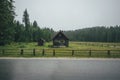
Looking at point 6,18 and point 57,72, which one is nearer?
point 57,72

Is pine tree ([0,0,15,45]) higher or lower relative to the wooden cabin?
higher

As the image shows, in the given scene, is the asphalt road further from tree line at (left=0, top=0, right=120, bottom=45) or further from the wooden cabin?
the wooden cabin

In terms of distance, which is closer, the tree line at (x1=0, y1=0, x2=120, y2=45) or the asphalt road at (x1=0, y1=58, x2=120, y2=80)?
the asphalt road at (x1=0, y1=58, x2=120, y2=80)

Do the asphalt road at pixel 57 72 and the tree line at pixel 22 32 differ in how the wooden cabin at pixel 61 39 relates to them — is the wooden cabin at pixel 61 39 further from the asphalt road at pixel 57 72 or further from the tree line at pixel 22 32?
the asphalt road at pixel 57 72

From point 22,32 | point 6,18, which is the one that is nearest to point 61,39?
point 6,18

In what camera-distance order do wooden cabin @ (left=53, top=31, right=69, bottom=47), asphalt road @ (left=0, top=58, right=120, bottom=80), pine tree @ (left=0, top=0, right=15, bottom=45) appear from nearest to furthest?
asphalt road @ (left=0, top=58, right=120, bottom=80) < pine tree @ (left=0, top=0, right=15, bottom=45) < wooden cabin @ (left=53, top=31, right=69, bottom=47)

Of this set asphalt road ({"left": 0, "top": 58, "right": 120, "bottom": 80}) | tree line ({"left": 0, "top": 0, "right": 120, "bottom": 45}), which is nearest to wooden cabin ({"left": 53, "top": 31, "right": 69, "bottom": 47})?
tree line ({"left": 0, "top": 0, "right": 120, "bottom": 45})

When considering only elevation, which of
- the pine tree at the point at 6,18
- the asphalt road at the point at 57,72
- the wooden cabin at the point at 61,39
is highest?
the pine tree at the point at 6,18

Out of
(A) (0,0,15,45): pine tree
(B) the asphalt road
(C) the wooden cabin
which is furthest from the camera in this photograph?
(C) the wooden cabin

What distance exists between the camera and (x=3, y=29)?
118ft

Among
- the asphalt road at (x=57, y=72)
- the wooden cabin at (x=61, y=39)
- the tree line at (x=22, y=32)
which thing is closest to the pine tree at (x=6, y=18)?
the tree line at (x=22, y=32)

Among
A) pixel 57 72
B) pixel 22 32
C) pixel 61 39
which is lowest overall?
pixel 57 72

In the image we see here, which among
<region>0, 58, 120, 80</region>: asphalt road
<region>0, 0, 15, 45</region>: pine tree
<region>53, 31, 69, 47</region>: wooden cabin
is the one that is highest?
<region>0, 0, 15, 45</region>: pine tree

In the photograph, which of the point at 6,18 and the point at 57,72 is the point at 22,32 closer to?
the point at 6,18
